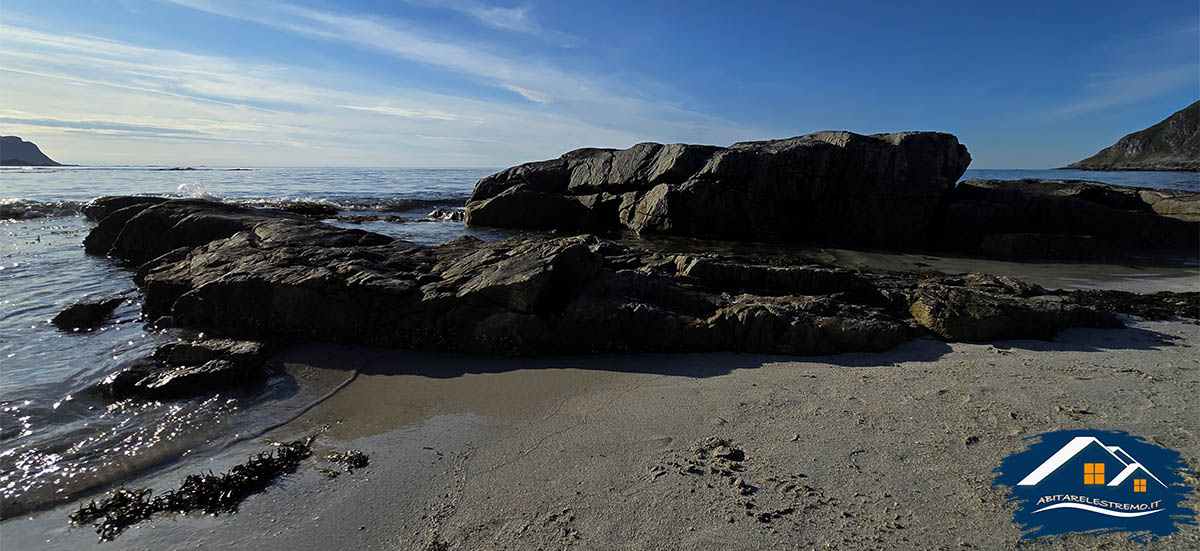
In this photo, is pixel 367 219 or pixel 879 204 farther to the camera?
pixel 367 219

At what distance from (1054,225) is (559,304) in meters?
18.2

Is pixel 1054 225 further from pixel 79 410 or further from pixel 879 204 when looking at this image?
pixel 79 410

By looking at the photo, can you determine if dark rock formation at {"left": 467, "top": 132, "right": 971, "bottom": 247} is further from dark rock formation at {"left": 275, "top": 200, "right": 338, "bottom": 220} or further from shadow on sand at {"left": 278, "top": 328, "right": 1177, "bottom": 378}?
dark rock formation at {"left": 275, "top": 200, "right": 338, "bottom": 220}

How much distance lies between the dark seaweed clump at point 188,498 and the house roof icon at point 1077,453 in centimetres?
509

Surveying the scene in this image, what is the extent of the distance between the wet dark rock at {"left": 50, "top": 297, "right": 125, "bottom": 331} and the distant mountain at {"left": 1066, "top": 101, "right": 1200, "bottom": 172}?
433ft

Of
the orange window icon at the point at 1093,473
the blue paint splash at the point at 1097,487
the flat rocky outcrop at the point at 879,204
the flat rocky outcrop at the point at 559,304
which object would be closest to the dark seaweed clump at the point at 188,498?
the flat rocky outcrop at the point at 559,304

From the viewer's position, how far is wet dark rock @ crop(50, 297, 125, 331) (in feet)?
24.5

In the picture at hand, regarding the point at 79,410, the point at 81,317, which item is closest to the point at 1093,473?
the point at 79,410

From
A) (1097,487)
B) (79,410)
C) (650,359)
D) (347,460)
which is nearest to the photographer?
(1097,487)

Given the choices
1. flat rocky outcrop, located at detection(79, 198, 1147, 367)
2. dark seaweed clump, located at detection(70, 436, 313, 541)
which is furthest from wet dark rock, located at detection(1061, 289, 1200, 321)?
dark seaweed clump, located at detection(70, 436, 313, 541)

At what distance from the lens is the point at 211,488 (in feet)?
12.1

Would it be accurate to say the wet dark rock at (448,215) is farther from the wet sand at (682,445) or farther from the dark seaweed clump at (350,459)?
the dark seaweed clump at (350,459)

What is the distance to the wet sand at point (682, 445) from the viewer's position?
3174 millimetres

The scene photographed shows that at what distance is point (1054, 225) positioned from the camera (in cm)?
1708
